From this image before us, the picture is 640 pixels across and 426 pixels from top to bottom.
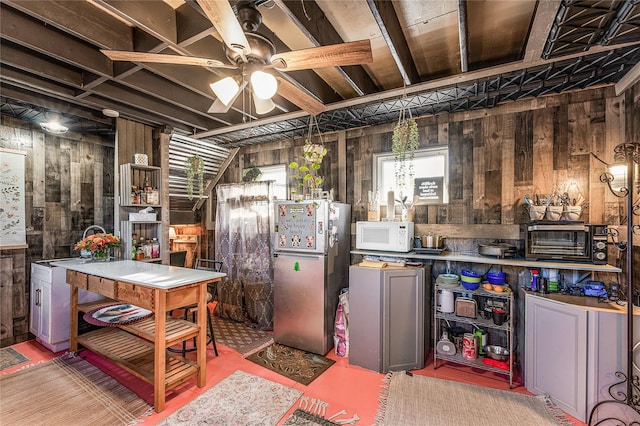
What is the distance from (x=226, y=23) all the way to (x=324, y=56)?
540 millimetres

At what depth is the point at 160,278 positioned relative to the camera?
2398 millimetres

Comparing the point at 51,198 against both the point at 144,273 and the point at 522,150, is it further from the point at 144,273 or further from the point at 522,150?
the point at 522,150

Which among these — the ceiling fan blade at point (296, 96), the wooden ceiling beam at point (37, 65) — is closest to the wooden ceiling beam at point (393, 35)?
the ceiling fan blade at point (296, 96)

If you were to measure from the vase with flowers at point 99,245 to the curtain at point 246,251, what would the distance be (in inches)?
53.6

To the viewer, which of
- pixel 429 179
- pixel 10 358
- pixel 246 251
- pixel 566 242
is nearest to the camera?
pixel 566 242

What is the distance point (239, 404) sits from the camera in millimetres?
2279

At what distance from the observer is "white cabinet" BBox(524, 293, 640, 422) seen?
2.07 meters

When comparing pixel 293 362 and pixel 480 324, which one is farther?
pixel 293 362

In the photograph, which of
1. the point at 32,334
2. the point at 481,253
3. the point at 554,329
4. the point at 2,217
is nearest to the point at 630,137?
the point at 481,253

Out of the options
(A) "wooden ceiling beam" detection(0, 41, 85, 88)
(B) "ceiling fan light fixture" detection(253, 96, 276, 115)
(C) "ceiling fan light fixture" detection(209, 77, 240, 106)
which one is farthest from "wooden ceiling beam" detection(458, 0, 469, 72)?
(A) "wooden ceiling beam" detection(0, 41, 85, 88)

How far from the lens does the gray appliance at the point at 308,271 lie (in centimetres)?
312

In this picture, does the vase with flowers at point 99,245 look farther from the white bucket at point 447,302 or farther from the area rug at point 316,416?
the white bucket at point 447,302

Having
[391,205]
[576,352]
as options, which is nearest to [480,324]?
[576,352]

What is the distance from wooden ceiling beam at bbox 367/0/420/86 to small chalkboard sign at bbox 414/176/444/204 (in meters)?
1.15
